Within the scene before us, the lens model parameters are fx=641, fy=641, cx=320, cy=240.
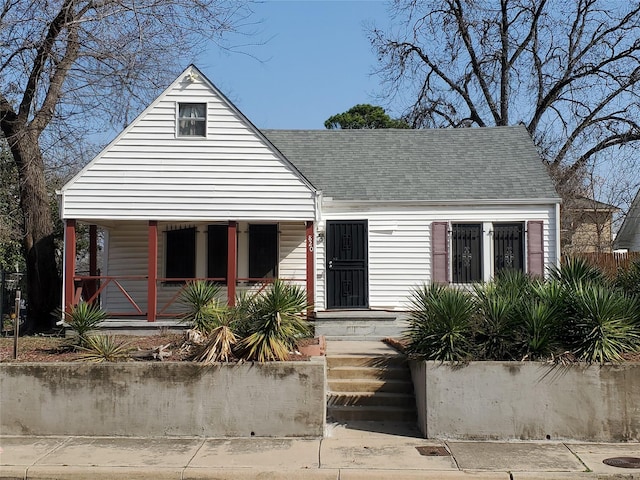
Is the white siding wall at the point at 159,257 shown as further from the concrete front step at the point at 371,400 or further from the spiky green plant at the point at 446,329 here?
the spiky green plant at the point at 446,329

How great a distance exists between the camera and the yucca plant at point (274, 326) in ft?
27.6

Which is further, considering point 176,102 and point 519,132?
point 519,132

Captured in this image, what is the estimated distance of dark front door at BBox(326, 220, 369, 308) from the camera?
1517 cm

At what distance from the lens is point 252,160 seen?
1388 centimetres

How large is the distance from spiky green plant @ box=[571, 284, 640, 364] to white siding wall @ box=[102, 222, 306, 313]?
7.85 metres

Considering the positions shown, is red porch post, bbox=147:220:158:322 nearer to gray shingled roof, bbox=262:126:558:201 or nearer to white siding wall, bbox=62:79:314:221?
white siding wall, bbox=62:79:314:221

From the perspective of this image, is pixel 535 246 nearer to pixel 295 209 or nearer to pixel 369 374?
pixel 295 209

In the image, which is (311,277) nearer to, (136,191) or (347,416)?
(136,191)

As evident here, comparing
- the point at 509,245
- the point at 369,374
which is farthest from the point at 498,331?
the point at 509,245

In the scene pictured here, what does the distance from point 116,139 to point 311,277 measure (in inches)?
201

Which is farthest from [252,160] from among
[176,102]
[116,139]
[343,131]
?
[343,131]

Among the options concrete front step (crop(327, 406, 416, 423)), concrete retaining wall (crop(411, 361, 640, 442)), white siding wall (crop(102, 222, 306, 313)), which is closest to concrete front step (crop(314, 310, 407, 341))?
white siding wall (crop(102, 222, 306, 313))

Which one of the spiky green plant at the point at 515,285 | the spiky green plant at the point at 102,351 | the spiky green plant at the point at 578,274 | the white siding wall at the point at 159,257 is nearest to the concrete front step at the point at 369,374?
the spiky green plant at the point at 515,285

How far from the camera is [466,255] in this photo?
15.2 m
